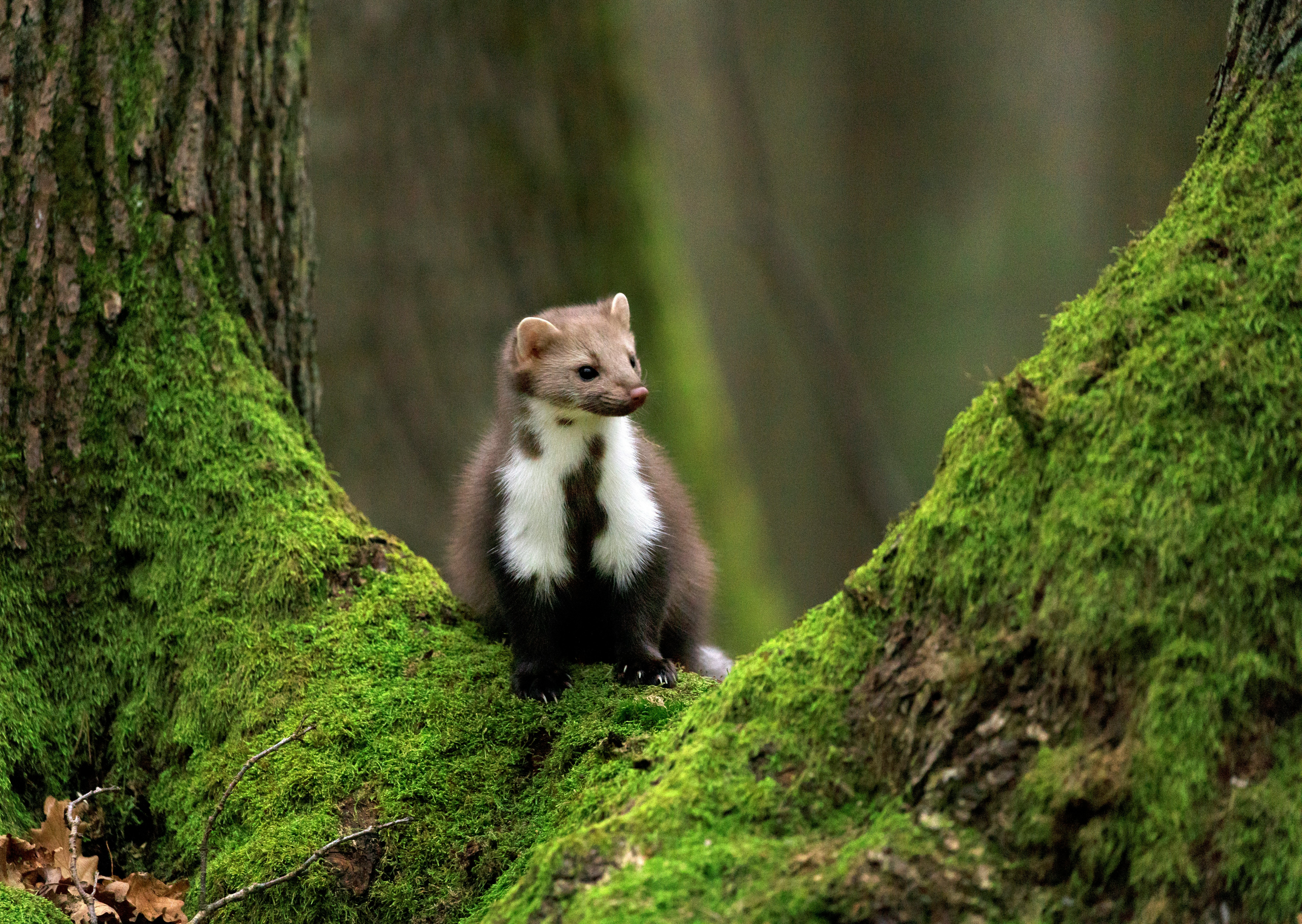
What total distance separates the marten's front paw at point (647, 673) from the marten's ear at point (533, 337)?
1322mm

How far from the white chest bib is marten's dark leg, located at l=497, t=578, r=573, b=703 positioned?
55mm

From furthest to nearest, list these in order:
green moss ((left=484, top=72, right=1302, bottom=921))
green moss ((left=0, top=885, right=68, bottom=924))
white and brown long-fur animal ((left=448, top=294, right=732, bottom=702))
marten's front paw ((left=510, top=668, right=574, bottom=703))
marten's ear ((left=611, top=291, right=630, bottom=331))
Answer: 1. marten's ear ((left=611, top=291, right=630, bottom=331))
2. white and brown long-fur animal ((left=448, top=294, right=732, bottom=702))
3. marten's front paw ((left=510, top=668, right=574, bottom=703))
4. green moss ((left=0, top=885, right=68, bottom=924))
5. green moss ((left=484, top=72, right=1302, bottom=921))

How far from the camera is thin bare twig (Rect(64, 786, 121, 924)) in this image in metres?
3.37

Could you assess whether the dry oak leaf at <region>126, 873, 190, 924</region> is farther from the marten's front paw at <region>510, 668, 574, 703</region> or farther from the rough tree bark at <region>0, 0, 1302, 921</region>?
the marten's front paw at <region>510, 668, 574, 703</region>

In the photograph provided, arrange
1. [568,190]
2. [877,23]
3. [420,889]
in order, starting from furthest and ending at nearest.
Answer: [877,23] < [568,190] < [420,889]

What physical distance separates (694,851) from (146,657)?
9.46 ft

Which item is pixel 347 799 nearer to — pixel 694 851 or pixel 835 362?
pixel 694 851

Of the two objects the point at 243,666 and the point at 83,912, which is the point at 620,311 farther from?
the point at 83,912

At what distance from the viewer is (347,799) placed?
4004 millimetres

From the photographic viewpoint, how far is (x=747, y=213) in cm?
1552

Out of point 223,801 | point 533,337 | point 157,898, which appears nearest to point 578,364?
point 533,337

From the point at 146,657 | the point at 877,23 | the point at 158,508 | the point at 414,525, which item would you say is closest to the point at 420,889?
the point at 146,657

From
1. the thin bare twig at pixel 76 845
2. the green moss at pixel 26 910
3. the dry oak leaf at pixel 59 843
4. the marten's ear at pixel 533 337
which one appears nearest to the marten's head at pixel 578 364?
the marten's ear at pixel 533 337

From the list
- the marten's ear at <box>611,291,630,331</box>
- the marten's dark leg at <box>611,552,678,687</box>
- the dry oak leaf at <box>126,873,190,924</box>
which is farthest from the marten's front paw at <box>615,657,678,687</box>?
the dry oak leaf at <box>126,873,190,924</box>
